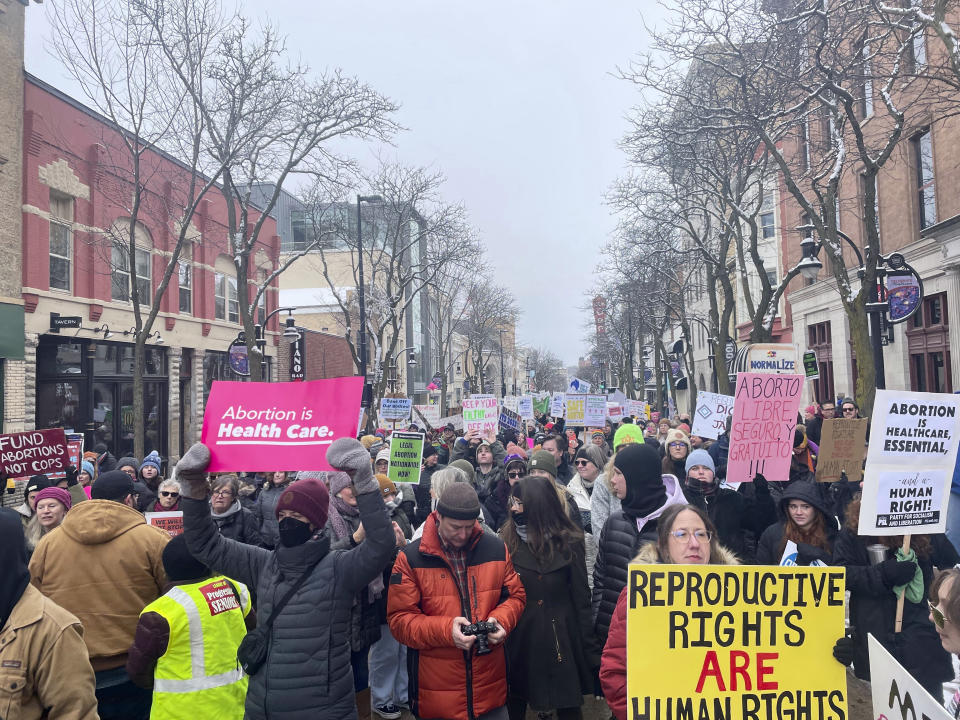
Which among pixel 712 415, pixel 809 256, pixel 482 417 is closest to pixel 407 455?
pixel 712 415

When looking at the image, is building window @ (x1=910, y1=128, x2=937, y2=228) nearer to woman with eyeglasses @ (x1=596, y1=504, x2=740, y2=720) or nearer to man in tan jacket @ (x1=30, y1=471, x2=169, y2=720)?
woman with eyeglasses @ (x1=596, y1=504, x2=740, y2=720)

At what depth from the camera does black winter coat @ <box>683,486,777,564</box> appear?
6.17 meters

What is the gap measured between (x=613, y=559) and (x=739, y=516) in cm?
234

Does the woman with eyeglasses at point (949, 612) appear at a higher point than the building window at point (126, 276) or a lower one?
lower

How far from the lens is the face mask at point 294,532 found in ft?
11.8

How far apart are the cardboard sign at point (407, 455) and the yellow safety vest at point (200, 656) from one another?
4820 mm

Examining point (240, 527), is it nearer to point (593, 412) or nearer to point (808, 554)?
point (808, 554)

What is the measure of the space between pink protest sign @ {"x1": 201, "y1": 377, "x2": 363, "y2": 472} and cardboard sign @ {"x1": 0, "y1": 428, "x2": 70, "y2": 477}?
484cm

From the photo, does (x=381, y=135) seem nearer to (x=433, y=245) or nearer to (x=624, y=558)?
(x=624, y=558)

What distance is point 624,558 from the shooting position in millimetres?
4336

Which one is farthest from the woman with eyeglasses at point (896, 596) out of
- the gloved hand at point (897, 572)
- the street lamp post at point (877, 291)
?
the street lamp post at point (877, 291)

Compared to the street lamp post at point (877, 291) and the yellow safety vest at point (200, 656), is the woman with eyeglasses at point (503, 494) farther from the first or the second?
the street lamp post at point (877, 291)

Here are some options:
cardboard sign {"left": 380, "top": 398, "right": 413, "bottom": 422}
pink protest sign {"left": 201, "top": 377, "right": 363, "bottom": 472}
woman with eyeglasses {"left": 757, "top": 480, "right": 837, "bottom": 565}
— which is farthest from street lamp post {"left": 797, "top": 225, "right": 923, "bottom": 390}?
pink protest sign {"left": 201, "top": 377, "right": 363, "bottom": 472}

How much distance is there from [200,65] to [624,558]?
14.0 metres
